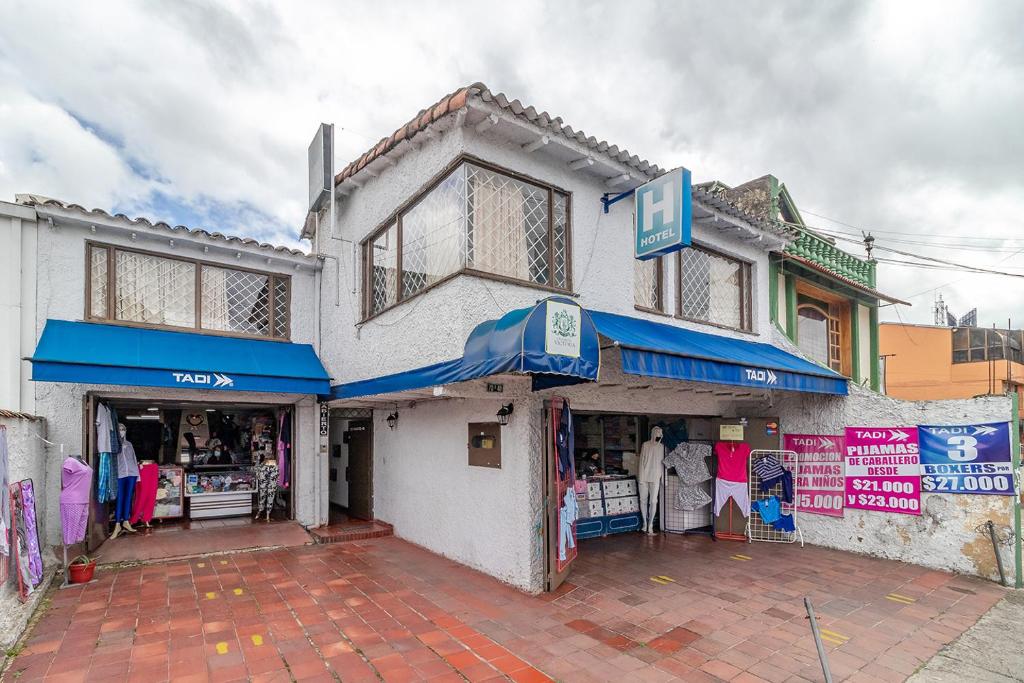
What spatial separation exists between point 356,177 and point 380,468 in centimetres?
540

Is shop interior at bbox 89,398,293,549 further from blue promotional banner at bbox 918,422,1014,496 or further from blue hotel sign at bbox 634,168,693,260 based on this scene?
blue promotional banner at bbox 918,422,1014,496

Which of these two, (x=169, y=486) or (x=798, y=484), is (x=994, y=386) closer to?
(x=798, y=484)

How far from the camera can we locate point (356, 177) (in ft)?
31.4

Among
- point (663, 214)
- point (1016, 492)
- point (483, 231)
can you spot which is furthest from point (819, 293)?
point (483, 231)

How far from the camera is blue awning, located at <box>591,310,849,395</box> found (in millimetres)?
6520

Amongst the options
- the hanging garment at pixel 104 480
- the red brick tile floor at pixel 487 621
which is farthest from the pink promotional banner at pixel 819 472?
the hanging garment at pixel 104 480

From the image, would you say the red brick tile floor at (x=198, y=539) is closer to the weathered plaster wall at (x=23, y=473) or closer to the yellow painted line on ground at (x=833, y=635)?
the weathered plaster wall at (x=23, y=473)

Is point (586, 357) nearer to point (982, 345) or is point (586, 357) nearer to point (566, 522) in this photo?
point (566, 522)

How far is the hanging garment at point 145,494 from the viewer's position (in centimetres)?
1002

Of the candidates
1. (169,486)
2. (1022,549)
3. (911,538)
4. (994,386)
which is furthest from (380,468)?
(994,386)

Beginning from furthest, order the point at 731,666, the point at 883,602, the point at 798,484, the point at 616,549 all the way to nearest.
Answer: the point at 798,484
the point at 616,549
the point at 883,602
the point at 731,666

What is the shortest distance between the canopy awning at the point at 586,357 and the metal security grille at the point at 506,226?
106cm

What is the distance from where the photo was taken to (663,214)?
25.3ft

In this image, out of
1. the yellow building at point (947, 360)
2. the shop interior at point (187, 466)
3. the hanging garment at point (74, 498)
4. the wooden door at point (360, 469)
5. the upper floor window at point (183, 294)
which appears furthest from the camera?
the yellow building at point (947, 360)
